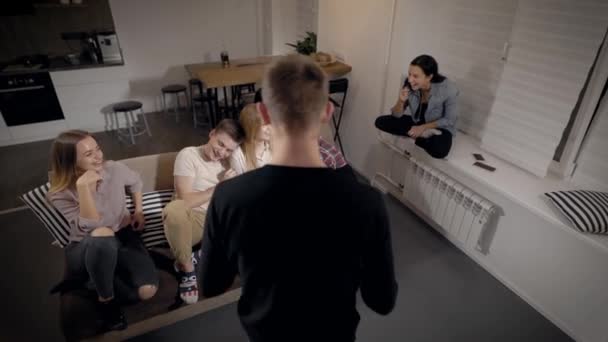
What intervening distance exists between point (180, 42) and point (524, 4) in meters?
4.52

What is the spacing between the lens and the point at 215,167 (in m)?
2.25

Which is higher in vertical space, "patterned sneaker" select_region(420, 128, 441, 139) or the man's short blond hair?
the man's short blond hair

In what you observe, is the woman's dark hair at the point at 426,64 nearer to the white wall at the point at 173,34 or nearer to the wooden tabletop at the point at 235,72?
the wooden tabletop at the point at 235,72

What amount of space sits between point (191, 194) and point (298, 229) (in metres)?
1.43

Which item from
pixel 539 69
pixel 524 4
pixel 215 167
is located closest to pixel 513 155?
pixel 539 69

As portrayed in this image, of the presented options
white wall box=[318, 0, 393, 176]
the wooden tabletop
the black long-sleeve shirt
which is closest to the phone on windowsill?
white wall box=[318, 0, 393, 176]

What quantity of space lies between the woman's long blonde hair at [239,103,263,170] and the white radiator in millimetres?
1389

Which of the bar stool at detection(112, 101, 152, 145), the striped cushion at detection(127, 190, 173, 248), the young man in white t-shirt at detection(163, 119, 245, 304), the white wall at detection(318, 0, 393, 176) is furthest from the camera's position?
the bar stool at detection(112, 101, 152, 145)

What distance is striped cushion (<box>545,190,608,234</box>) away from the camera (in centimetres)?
186

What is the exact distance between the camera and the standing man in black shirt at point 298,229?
822 millimetres

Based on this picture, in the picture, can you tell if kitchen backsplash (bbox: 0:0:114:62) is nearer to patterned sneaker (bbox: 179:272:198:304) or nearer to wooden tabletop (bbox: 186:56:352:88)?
wooden tabletop (bbox: 186:56:352:88)

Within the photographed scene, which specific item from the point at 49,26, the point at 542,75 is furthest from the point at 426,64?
the point at 49,26

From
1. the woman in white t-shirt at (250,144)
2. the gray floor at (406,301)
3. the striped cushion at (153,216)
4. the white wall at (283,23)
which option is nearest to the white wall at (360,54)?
the gray floor at (406,301)

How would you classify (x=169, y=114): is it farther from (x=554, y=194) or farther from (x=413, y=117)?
(x=554, y=194)
